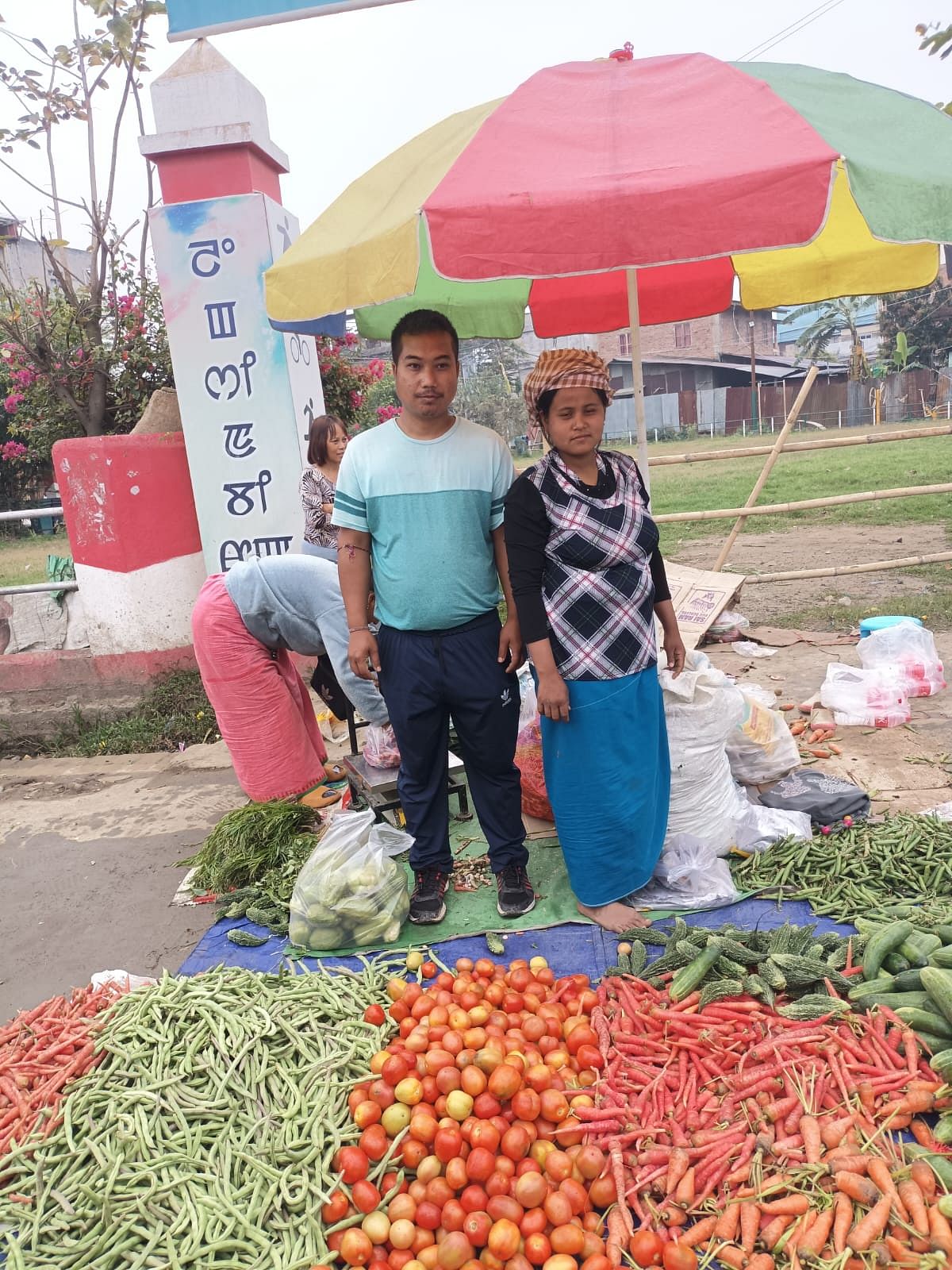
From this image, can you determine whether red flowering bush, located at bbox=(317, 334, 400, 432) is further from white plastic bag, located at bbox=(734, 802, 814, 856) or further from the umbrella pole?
white plastic bag, located at bbox=(734, 802, 814, 856)

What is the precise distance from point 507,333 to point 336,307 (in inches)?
88.4

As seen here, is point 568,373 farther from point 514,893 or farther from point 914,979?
point 914,979

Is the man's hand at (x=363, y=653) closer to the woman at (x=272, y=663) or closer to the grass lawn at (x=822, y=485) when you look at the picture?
the woman at (x=272, y=663)

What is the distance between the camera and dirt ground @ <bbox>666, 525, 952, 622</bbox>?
7.76 metres

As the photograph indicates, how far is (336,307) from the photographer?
8.09 feet

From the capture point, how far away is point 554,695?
9.18ft

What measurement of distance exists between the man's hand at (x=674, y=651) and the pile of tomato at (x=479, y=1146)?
49.2 inches

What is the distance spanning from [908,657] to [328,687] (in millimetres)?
3319

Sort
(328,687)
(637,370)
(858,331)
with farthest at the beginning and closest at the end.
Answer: (858,331) → (328,687) → (637,370)

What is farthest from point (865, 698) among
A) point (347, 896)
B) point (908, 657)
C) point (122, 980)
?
point (122, 980)

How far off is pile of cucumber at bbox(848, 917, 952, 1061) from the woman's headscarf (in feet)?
6.10

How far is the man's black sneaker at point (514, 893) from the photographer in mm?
3154

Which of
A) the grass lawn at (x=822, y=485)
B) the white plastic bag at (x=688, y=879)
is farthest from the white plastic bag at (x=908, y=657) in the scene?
the grass lawn at (x=822, y=485)

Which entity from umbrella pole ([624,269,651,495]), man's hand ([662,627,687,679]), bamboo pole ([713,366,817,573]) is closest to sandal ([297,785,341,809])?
man's hand ([662,627,687,679])
